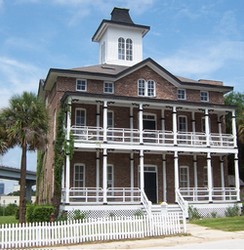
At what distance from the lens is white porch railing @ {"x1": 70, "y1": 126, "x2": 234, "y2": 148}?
84.6 feet

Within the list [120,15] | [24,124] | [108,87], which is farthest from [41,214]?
[120,15]

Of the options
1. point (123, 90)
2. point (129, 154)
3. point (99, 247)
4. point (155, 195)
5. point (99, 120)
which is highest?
point (123, 90)

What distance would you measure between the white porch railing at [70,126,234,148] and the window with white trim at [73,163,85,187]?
2.18 metres

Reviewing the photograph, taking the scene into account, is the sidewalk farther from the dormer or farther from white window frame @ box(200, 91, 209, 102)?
the dormer

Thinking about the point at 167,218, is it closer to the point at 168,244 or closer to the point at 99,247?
the point at 168,244

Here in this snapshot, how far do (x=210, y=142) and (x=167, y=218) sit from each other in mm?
12432

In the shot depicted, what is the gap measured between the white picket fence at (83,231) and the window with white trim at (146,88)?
45.5ft

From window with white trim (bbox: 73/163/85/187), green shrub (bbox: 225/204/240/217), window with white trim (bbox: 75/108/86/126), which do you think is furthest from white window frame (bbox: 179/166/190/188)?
window with white trim (bbox: 75/108/86/126)

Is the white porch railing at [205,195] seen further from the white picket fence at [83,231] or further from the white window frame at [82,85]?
the white window frame at [82,85]

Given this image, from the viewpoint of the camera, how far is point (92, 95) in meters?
25.5

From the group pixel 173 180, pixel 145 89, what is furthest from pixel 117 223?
pixel 145 89

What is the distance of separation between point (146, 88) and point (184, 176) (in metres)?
7.09

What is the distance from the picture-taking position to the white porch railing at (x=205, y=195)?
26859 millimetres

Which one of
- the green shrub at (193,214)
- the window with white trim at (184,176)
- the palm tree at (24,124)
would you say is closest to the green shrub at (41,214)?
the palm tree at (24,124)
